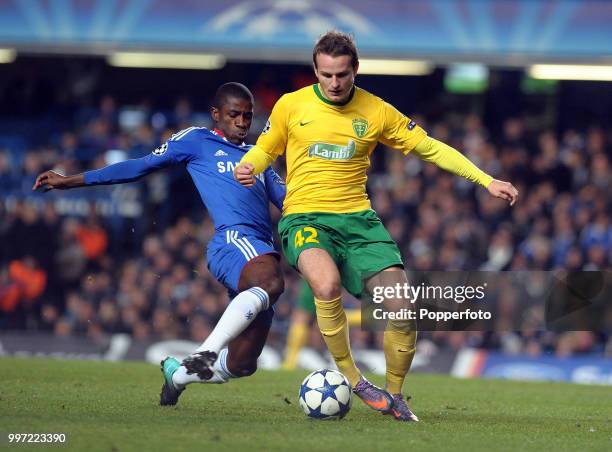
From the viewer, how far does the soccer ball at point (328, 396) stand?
727 centimetres

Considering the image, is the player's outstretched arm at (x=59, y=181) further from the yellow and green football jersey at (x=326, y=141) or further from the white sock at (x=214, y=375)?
the white sock at (x=214, y=375)

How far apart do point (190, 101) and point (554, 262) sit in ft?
24.4

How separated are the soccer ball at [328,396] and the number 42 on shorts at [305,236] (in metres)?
0.83

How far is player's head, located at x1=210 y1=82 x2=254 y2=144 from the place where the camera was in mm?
8148

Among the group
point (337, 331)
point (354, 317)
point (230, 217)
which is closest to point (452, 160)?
point (337, 331)

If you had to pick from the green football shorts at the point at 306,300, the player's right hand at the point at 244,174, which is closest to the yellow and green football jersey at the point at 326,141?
the player's right hand at the point at 244,174

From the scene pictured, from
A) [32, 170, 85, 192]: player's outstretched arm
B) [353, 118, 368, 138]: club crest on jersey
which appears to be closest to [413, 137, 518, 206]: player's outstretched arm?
[353, 118, 368, 138]: club crest on jersey

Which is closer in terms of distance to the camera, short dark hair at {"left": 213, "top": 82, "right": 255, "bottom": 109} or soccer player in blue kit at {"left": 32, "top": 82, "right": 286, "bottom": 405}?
soccer player in blue kit at {"left": 32, "top": 82, "right": 286, "bottom": 405}

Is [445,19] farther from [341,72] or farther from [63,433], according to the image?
Result: [63,433]

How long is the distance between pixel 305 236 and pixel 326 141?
62 cm

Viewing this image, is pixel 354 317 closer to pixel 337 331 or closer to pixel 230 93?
pixel 230 93

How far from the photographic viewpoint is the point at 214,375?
7785 millimetres

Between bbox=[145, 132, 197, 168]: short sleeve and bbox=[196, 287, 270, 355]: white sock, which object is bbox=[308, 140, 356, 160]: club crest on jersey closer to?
bbox=[196, 287, 270, 355]: white sock

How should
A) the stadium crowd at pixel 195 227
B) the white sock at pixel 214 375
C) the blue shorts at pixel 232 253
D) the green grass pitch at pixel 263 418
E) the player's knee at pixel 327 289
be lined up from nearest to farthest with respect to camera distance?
the green grass pitch at pixel 263 418 → the player's knee at pixel 327 289 → the white sock at pixel 214 375 → the blue shorts at pixel 232 253 → the stadium crowd at pixel 195 227
